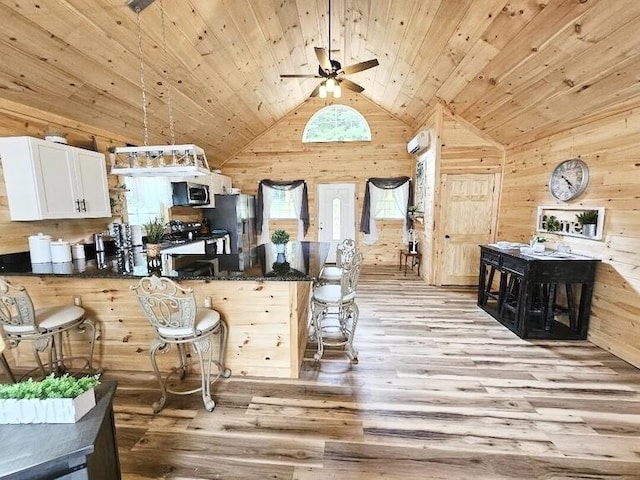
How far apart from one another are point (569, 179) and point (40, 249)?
5.60 meters

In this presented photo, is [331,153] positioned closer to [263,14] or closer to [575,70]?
[263,14]

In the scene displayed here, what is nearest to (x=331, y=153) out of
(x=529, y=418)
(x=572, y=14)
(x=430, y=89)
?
(x=430, y=89)

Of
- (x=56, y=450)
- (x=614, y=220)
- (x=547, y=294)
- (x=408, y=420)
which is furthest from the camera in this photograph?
(x=547, y=294)

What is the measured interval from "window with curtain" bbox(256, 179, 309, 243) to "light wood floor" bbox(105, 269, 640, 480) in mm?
4225

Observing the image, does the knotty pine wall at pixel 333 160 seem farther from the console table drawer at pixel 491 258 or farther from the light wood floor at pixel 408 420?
the light wood floor at pixel 408 420

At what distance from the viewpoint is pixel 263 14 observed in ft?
10.3

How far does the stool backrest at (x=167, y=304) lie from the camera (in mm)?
1954

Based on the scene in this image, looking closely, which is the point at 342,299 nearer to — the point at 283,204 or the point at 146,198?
the point at 146,198

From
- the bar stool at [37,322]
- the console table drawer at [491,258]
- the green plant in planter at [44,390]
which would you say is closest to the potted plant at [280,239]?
the bar stool at [37,322]

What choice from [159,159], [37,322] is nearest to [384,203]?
[159,159]

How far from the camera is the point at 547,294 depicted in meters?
3.54

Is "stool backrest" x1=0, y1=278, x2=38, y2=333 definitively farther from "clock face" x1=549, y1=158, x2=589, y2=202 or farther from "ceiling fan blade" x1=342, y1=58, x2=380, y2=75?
"clock face" x1=549, y1=158, x2=589, y2=202

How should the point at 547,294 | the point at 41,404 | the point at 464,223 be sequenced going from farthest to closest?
the point at 464,223, the point at 547,294, the point at 41,404

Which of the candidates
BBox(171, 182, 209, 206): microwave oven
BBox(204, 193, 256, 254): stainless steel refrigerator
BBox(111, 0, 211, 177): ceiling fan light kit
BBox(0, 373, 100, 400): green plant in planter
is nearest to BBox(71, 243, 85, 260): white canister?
BBox(111, 0, 211, 177): ceiling fan light kit
